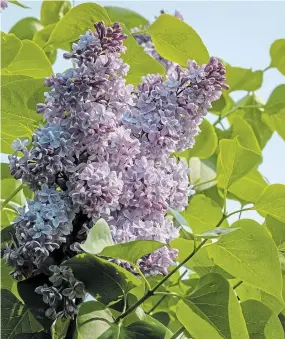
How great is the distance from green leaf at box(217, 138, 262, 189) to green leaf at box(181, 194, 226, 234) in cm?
A: 24

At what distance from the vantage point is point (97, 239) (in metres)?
0.46

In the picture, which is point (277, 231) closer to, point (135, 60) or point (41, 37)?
point (135, 60)

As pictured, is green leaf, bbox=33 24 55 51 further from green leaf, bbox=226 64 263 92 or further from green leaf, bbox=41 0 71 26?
green leaf, bbox=226 64 263 92

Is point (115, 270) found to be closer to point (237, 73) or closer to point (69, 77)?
point (69, 77)

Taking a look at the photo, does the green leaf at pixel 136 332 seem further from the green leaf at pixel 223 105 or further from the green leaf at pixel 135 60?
the green leaf at pixel 223 105

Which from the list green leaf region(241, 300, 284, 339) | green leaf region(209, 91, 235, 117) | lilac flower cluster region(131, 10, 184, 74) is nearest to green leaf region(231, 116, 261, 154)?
green leaf region(209, 91, 235, 117)

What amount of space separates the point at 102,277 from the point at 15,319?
92 millimetres

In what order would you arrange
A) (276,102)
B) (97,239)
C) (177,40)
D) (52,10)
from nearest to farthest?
(97,239)
(177,40)
(52,10)
(276,102)

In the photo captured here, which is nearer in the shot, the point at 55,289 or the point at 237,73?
the point at 55,289

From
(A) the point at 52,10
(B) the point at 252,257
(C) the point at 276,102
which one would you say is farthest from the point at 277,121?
(B) the point at 252,257

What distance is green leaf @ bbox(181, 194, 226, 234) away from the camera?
2.91 ft

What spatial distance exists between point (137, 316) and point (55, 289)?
0.22 ft

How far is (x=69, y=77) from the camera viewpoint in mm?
525

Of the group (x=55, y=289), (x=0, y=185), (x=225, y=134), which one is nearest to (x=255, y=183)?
(x=225, y=134)
